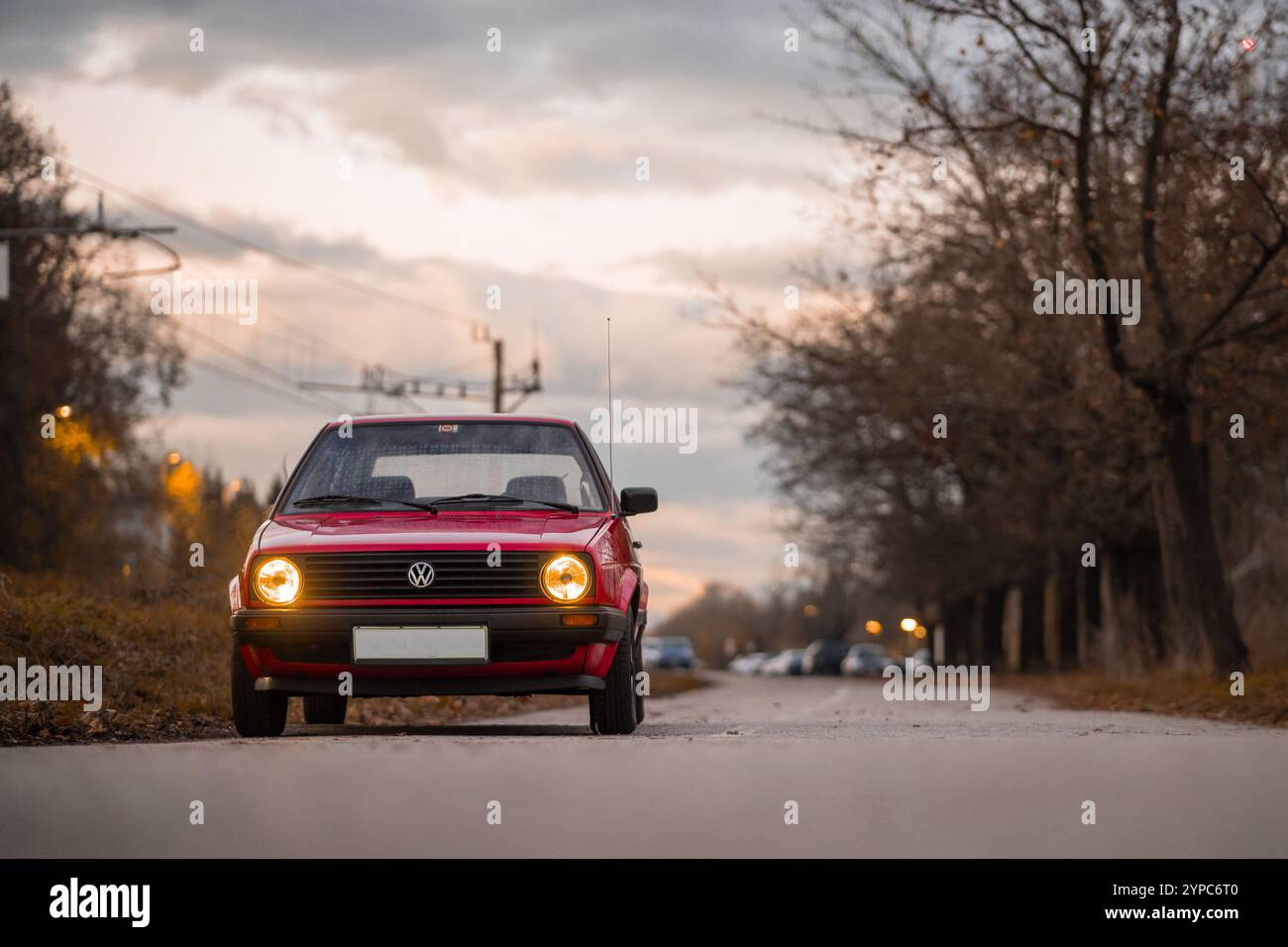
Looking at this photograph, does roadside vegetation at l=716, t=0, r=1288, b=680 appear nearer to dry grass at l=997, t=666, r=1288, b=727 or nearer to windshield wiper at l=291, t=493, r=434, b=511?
dry grass at l=997, t=666, r=1288, b=727

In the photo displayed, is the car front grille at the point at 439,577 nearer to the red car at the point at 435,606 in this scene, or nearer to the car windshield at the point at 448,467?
the red car at the point at 435,606

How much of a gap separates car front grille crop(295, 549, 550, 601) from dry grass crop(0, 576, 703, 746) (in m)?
2.00

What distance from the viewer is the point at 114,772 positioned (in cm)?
780

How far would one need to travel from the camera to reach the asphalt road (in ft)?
20.5

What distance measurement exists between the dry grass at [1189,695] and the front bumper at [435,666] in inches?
288

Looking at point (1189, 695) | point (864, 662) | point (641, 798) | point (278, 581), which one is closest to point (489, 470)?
point (278, 581)

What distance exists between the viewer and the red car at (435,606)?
33.8 ft

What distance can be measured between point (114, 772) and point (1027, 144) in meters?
18.0

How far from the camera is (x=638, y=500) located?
12180 millimetres

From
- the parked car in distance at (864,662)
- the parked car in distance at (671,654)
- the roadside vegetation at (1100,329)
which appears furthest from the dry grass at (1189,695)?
the parked car in distance at (671,654)

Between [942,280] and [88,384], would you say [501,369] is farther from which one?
[942,280]

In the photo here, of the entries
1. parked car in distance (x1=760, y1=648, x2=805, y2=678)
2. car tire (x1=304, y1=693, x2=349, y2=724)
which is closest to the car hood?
car tire (x1=304, y1=693, x2=349, y2=724)

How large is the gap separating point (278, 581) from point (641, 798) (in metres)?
4.07
